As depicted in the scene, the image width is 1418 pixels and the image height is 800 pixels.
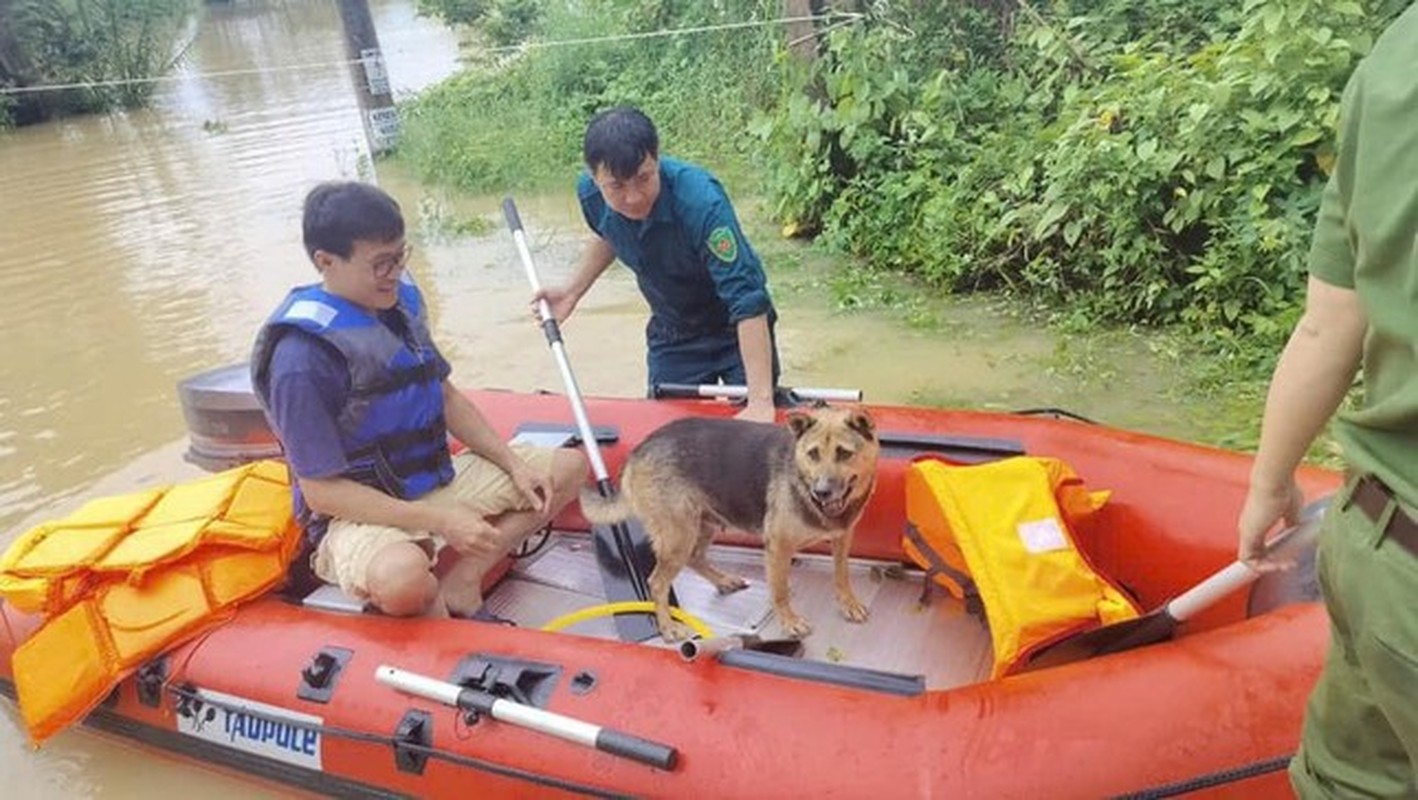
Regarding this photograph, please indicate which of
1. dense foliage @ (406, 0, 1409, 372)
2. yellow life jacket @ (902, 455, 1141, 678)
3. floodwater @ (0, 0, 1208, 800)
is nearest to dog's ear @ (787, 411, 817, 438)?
yellow life jacket @ (902, 455, 1141, 678)

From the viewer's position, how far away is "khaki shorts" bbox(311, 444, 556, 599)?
2.81 metres

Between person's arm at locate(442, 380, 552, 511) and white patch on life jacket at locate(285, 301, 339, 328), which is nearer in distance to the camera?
white patch on life jacket at locate(285, 301, 339, 328)

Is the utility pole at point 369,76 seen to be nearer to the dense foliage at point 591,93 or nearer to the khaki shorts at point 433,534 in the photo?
the dense foliage at point 591,93

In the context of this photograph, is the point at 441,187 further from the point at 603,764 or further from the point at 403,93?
the point at 603,764

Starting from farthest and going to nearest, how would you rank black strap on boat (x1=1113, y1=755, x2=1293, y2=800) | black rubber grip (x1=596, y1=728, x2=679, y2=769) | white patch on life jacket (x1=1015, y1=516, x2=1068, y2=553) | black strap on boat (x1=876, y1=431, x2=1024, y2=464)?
black strap on boat (x1=876, y1=431, x2=1024, y2=464), white patch on life jacket (x1=1015, y1=516, x2=1068, y2=553), black rubber grip (x1=596, y1=728, x2=679, y2=769), black strap on boat (x1=1113, y1=755, x2=1293, y2=800)

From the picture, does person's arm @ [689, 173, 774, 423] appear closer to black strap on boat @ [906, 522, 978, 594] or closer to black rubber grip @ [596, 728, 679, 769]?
black strap on boat @ [906, 522, 978, 594]

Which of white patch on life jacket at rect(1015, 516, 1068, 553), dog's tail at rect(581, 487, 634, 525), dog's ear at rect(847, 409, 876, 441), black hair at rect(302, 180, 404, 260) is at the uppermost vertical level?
black hair at rect(302, 180, 404, 260)

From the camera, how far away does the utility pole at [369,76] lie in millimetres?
10016

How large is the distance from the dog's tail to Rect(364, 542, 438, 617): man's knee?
53 centimetres

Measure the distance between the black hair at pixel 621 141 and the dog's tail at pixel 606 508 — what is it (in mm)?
948

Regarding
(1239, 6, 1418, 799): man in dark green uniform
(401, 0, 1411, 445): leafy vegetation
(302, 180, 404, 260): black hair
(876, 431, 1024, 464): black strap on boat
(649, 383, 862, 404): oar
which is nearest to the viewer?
(1239, 6, 1418, 799): man in dark green uniform

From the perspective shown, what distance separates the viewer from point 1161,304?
5.20 m

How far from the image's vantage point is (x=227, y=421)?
12.4 feet

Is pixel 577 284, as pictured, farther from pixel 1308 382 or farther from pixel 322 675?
pixel 1308 382
